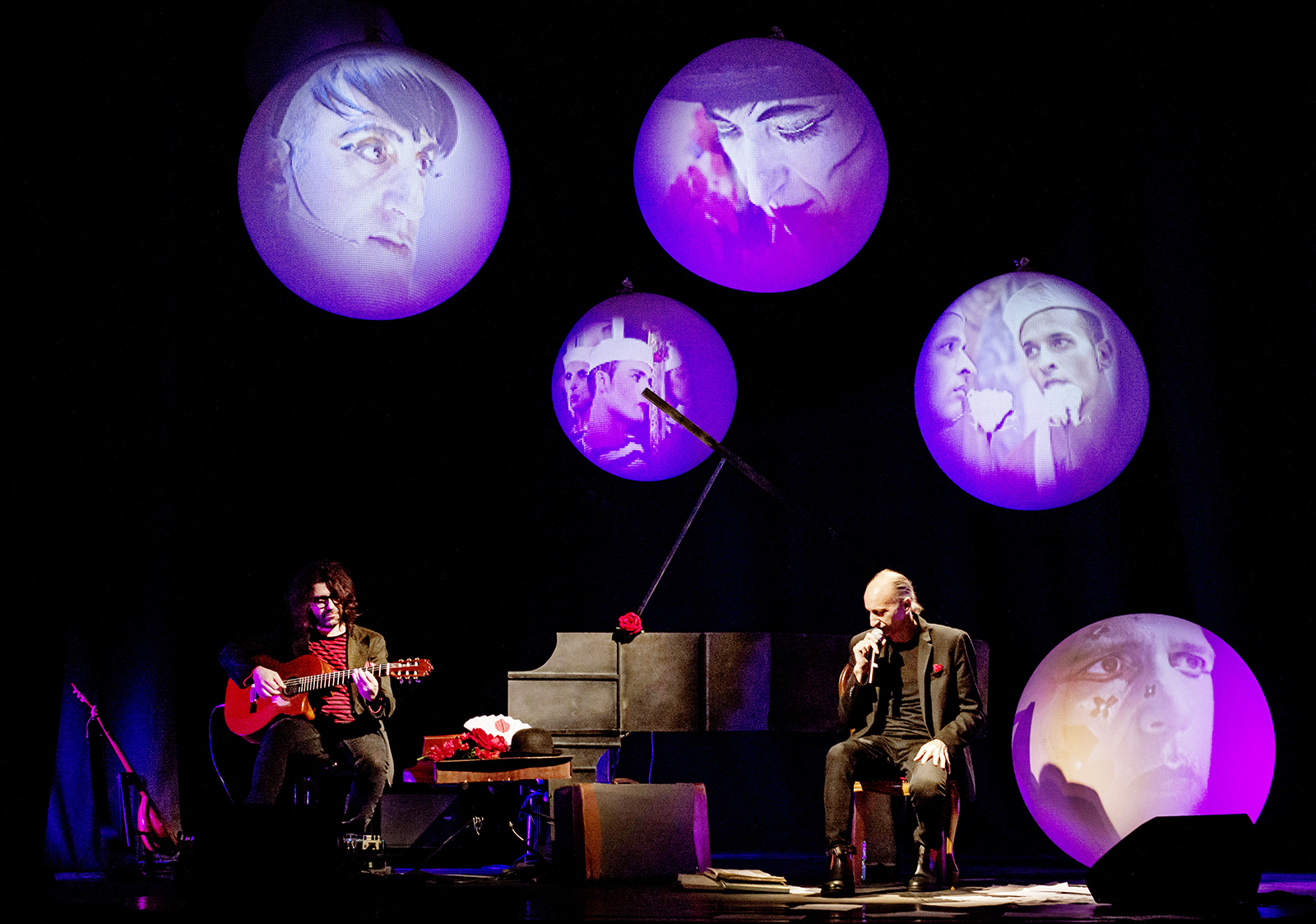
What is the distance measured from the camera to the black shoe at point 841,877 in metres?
4.46

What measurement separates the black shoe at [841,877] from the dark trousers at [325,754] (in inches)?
83.4

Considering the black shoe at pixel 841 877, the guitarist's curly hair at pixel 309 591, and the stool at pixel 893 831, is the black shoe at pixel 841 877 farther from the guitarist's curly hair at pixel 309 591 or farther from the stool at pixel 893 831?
the guitarist's curly hair at pixel 309 591

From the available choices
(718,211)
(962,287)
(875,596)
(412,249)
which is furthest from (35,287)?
(962,287)

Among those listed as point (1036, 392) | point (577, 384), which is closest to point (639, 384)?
point (577, 384)

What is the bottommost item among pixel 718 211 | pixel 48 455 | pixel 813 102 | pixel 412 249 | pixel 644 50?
pixel 48 455

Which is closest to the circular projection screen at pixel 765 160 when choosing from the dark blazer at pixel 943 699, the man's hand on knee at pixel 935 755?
the dark blazer at pixel 943 699

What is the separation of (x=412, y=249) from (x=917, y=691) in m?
2.78

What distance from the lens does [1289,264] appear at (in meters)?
6.40

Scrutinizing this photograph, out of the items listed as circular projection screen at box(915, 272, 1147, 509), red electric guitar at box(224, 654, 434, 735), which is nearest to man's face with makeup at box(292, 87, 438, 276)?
red electric guitar at box(224, 654, 434, 735)

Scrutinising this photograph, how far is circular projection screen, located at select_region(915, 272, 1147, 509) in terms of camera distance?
5.34 metres

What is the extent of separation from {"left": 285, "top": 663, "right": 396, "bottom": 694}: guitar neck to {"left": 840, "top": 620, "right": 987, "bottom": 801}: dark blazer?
2175 mm

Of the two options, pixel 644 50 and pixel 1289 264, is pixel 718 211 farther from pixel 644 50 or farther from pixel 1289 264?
pixel 1289 264

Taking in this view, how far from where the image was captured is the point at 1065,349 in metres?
5.36

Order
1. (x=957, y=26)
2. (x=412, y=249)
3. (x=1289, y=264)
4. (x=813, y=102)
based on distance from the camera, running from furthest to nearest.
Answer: (x=957, y=26), (x=1289, y=264), (x=813, y=102), (x=412, y=249)
